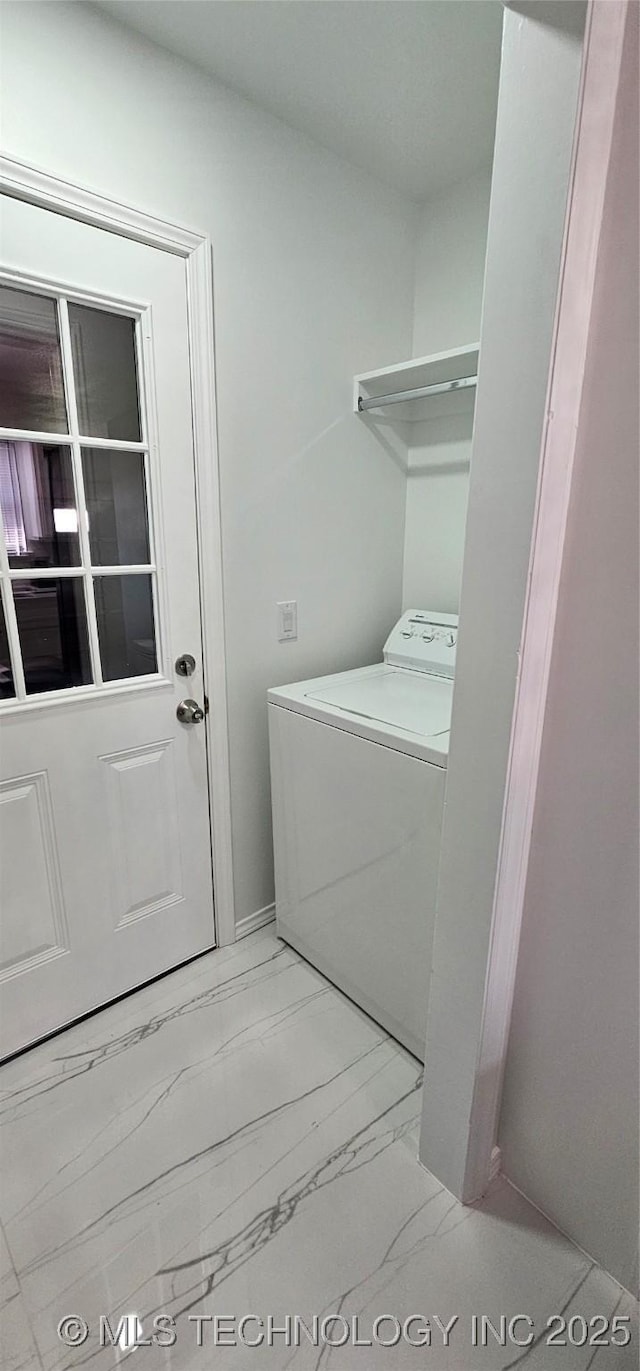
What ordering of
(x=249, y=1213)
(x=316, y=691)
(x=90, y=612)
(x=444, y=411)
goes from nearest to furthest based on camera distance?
(x=249, y=1213) → (x=90, y=612) → (x=316, y=691) → (x=444, y=411)

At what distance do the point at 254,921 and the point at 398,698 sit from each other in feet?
3.20

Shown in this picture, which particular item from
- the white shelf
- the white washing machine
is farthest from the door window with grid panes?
the white shelf

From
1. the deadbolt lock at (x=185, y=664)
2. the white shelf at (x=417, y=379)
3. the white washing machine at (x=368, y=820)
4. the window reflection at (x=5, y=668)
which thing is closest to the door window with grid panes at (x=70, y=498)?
the window reflection at (x=5, y=668)

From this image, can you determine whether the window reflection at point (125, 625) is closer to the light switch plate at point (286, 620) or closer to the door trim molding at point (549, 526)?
the light switch plate at point (286, 620)

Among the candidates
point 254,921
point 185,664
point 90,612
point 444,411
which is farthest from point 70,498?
point 254,921

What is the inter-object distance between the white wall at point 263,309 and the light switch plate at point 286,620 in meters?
0.03

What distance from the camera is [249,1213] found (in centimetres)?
122

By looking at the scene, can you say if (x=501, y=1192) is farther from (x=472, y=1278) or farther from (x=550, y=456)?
(x=550, y=456)

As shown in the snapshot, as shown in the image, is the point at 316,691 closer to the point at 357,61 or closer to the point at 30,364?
the point at 30,364

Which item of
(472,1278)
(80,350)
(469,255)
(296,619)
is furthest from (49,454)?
(472,1278)

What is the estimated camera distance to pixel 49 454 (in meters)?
1.37

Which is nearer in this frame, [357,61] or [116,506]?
[357,61]

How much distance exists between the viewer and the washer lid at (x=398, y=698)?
4.85 ft

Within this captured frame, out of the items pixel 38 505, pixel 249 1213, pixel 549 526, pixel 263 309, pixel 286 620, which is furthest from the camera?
pixel 286 620
